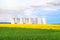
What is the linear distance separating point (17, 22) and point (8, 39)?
9.63ft

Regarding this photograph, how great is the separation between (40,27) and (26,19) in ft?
3.38

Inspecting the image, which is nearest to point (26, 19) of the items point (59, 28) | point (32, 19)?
point (32, 19)

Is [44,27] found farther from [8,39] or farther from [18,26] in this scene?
[8,39]

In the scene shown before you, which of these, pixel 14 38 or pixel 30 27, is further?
pixel 30 27

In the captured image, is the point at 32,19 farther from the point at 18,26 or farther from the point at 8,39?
the point at 8,39

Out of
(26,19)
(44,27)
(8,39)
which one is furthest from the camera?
(44,27)

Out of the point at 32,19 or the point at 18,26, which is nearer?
the point at 32,19

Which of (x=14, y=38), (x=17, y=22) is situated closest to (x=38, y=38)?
(x=14, y=38)

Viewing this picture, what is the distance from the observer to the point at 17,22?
8.46m

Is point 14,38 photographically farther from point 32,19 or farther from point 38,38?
point 32,19

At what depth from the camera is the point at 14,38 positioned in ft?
18.7

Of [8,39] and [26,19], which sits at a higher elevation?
[26,19]

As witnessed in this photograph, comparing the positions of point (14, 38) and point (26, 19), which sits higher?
Result: point (26, 19)

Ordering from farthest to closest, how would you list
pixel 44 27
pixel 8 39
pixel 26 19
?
1. pixel 44 27
2. pixel 26 19
3. pixel 8 39
